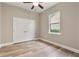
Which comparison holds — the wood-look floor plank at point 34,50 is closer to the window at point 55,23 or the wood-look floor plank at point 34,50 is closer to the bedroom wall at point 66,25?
the bedroom wall at point 66,25

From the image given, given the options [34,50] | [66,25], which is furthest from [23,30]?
[66,25]

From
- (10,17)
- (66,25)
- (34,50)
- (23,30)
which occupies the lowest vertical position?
(34,50)

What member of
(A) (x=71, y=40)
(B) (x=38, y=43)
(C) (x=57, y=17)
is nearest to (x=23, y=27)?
(B) (x=38, y=43)

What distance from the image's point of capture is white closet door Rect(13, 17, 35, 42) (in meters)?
1.86

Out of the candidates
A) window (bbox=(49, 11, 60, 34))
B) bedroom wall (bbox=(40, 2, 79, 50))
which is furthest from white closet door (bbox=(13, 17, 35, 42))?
window (bbox=(49, 11, 60, 34))

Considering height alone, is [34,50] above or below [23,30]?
below

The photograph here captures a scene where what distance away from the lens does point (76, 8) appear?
178 centimetres

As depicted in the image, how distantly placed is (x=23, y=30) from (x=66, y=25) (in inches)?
39.4

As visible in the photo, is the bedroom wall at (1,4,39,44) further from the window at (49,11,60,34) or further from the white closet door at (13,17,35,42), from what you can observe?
the window at (49,11,60,34)

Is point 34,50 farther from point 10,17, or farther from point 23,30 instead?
point 10,17

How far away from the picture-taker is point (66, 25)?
2.02 m

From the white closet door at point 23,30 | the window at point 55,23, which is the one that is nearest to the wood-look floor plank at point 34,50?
the white closet door at point 23,30

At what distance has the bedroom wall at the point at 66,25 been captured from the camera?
5.86ft

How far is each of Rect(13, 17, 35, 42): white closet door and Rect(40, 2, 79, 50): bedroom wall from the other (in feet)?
0.86
